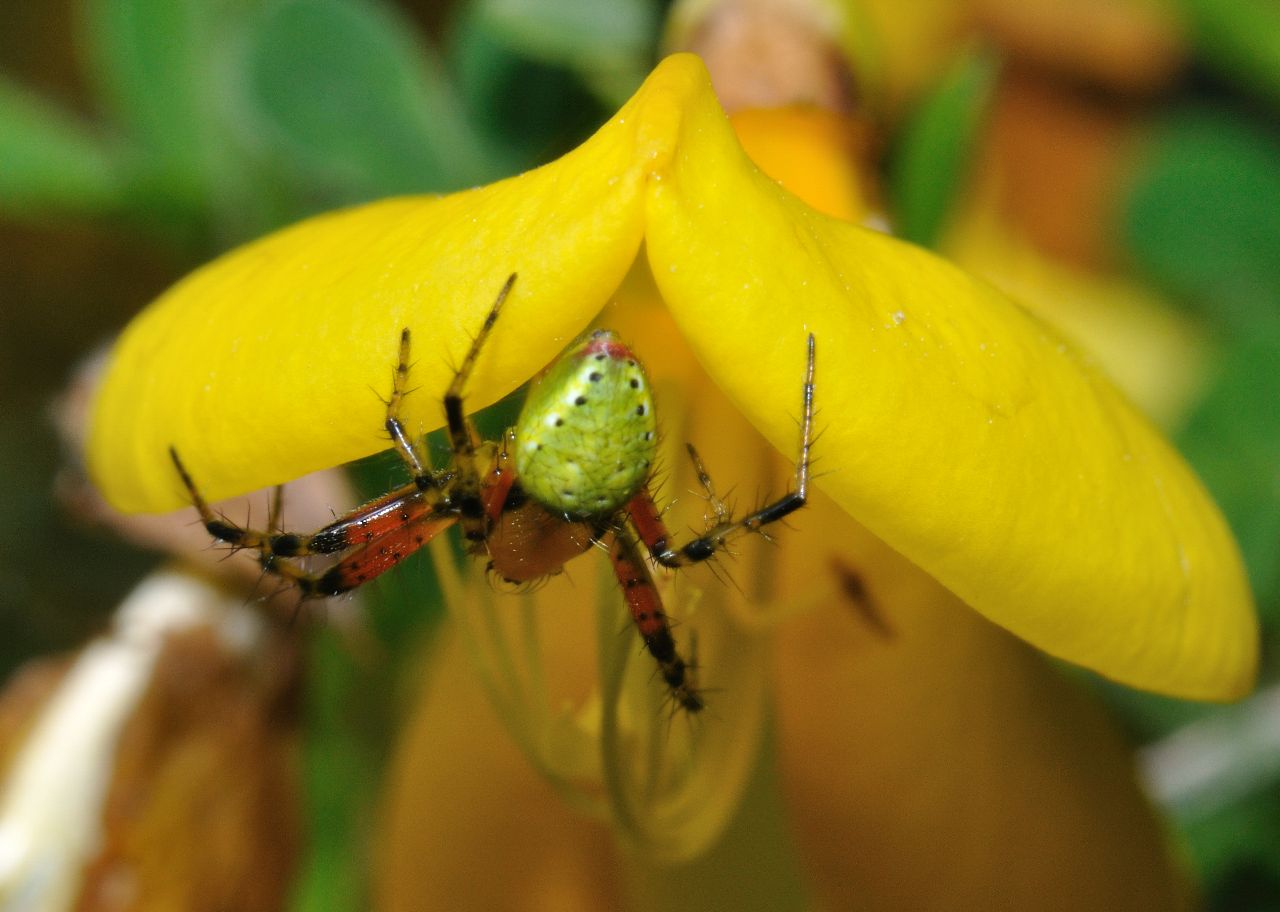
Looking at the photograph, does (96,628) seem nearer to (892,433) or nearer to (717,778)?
(717,778)

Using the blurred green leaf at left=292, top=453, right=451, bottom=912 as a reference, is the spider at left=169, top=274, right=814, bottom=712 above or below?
above

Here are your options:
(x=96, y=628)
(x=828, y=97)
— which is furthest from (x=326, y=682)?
(x=828, y=97)

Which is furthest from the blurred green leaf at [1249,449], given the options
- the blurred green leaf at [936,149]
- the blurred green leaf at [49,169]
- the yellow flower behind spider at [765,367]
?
the blurred green leaf at [49,169]

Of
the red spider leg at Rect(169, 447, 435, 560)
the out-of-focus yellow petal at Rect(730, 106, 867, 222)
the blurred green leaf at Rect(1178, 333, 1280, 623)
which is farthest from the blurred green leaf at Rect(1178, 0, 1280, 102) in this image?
the red spider leg at Rect(169, 447, 435, 560)

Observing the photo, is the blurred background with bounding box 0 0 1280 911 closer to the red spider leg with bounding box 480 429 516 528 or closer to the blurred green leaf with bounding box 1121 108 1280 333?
the blurred green leaf with bounding box 1121 108 1280 333

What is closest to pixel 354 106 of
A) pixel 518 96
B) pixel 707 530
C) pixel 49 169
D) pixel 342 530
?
pixel 518 96

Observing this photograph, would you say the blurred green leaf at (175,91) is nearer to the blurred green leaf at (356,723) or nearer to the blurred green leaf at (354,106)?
the blurred green leaf at (354,106)

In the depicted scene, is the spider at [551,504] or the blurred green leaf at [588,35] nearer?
the spider at [551,504]
